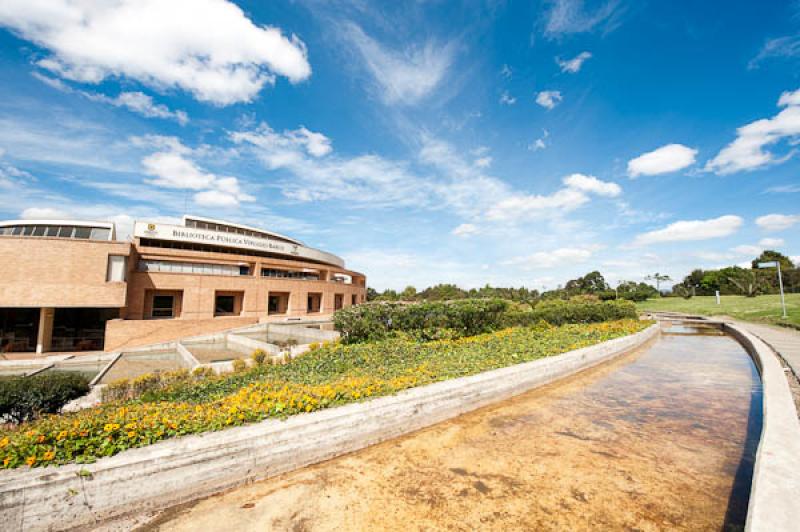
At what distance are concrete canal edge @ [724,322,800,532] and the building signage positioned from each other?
33822 millimetres

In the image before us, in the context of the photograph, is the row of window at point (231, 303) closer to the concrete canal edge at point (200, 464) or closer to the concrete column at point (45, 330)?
the concrete column at point (45, 330)

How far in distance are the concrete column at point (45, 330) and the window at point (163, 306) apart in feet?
20.8

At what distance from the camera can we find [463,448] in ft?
15.2

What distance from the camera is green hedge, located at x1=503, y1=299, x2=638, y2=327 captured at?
1847cm

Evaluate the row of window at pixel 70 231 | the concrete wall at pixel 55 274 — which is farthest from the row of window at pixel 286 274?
the concrete wall at pixel 55 274

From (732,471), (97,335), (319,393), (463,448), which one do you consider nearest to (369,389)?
(319,393)

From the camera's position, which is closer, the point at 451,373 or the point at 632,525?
the point at 632,525

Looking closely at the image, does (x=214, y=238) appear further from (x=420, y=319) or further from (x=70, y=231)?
(x=420, y=319)

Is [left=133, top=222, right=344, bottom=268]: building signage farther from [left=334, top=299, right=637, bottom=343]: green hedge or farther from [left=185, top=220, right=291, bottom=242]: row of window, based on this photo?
[left=334, top=299, right=637, bottom=343]: green hedge

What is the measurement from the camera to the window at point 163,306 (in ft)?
89.6

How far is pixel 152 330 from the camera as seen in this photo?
22.0m

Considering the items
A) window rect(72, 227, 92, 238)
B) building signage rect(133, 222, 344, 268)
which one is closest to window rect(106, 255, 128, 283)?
building signage rect(133, 222, 344, 268)

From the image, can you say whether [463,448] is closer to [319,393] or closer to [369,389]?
[369,389]

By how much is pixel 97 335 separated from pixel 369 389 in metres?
27.0
